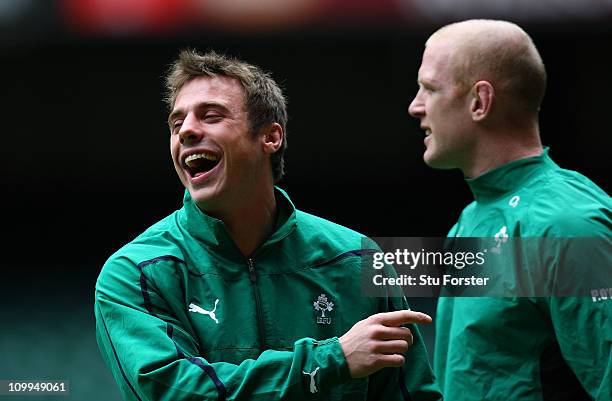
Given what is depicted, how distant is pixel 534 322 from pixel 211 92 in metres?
0.82

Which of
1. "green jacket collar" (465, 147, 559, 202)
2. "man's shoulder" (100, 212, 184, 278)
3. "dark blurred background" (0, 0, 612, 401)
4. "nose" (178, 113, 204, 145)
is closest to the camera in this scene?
"man's shoulder" (100, 212, 184, 278)

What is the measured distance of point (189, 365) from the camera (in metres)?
1.80

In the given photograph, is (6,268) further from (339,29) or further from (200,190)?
(200,190)

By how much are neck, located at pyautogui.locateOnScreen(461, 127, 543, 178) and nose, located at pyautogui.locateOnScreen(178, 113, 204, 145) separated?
756mm

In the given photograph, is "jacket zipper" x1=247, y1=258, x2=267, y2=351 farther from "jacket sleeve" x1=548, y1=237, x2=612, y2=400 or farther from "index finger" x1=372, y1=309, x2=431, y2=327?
"jacket sleeve" x1=548, y1=237, x2=612, y2=400

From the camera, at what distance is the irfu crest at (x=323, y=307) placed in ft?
6.48

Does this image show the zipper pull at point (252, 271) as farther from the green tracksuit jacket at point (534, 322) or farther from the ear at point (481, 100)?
the ear at point (481, 100)

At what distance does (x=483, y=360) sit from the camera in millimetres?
2338

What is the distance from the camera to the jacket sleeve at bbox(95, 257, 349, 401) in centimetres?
178

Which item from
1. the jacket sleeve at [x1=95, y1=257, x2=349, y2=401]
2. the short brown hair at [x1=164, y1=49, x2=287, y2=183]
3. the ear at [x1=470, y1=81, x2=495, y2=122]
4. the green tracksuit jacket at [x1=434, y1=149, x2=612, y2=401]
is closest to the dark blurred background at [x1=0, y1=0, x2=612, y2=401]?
the ear at [x1=470, y1=81, x2=495, y2=122]

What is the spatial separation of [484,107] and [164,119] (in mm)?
2105

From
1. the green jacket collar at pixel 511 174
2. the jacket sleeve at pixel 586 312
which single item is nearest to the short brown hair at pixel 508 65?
the green jacket collar at pixel 511 174

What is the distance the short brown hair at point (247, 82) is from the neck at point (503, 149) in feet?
→ 1.79

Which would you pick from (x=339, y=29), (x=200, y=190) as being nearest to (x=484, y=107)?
(x=200, y=190)
